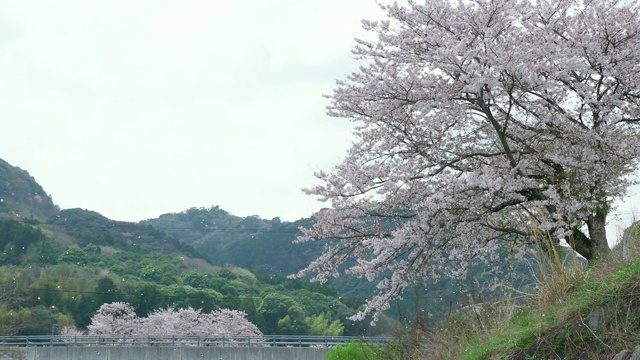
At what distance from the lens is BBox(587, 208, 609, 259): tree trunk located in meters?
13.2

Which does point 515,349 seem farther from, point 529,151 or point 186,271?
point 186,271

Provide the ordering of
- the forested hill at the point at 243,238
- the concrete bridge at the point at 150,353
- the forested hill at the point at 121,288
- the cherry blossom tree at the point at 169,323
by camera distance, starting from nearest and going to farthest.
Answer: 1. the concrete bridge at the point at 150,353
2. the cherry blossom tree at the point at 169,323
3. the forested hill at the point at 121,288
4. the forested hill at the point at 243,238

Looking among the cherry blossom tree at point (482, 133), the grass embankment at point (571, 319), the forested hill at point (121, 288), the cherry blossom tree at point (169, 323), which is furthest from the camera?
the forested hill at point (121, 288)

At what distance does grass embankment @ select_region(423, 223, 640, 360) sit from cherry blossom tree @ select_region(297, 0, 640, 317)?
269 centimetres

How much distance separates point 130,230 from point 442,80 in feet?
277

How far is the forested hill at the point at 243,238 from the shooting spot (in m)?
90.6

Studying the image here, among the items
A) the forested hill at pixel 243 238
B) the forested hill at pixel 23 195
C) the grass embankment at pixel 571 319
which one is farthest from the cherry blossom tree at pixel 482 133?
the forested hill at pixel 23 195

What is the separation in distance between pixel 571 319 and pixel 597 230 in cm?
573

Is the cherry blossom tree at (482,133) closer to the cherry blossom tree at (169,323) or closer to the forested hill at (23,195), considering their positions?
the cherry blossom tree at (169,323)

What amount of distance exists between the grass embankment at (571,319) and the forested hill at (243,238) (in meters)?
68.4

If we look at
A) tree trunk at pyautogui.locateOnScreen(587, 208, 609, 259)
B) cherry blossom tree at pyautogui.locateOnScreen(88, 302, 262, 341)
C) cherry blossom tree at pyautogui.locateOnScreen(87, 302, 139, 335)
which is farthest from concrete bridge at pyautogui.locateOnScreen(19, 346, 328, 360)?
tree trunk at pyautogui.locateOnScreen(587, 208, 609, 259)

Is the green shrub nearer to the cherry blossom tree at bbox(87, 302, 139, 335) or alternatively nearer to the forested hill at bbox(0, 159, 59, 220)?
the cherry blossom tree at bbox(87, 302, 139, 335)

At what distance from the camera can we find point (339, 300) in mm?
62375

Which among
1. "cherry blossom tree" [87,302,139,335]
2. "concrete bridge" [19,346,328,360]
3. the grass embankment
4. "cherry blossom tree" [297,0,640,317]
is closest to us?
the grass embankment
